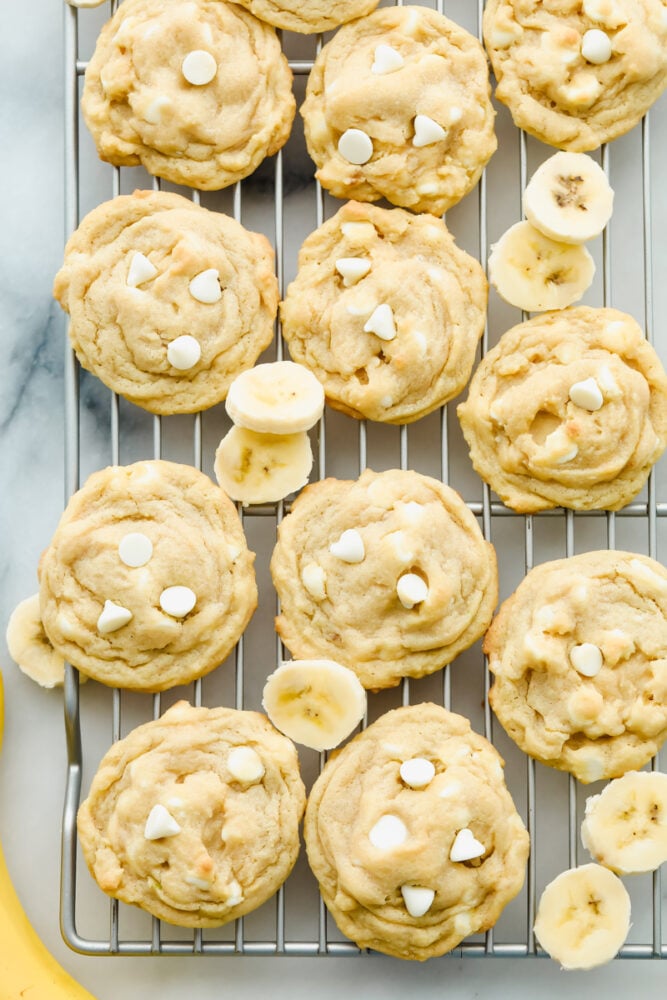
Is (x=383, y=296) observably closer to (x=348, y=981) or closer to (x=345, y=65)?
(x=345, y=65)

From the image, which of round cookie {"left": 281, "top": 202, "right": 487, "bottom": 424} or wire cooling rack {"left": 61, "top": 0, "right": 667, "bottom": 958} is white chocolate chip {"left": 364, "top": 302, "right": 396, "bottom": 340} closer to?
round cookie {"left": 281, "top": 202, "right": 487, "bottom": 424}

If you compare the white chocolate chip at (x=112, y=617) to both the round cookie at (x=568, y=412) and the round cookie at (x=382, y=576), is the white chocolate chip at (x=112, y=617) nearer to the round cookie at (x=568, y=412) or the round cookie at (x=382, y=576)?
the round cookie at (x=382, y=576)

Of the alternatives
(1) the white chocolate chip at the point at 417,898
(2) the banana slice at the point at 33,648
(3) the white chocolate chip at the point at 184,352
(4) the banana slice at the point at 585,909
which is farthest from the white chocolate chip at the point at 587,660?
(2) the banana slice at the point at 33,648

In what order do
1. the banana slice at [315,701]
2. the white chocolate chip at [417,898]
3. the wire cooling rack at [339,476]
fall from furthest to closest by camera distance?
the wire cooling rack at [339,476] → the banana slice at [315,701] → the white chocolate chip at [417,898]

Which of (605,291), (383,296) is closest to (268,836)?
(383,296)

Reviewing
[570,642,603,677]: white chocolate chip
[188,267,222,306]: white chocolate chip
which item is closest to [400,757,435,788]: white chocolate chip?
[570,642,603,677]: white chocolate chip

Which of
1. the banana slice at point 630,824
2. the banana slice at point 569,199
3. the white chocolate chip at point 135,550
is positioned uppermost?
the banana slice at point 569,199
